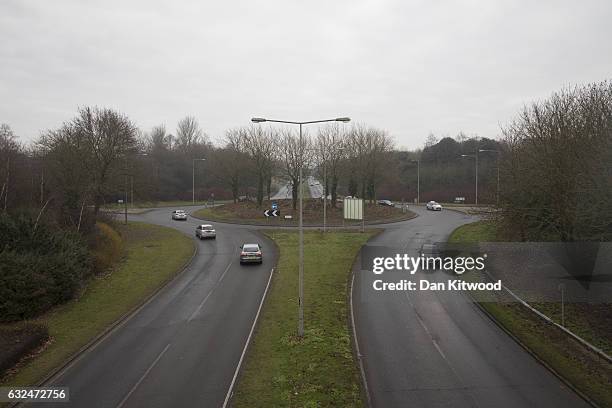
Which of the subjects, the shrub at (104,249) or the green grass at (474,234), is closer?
the shrub at (104,249)

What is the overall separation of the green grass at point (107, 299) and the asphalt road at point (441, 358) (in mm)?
11379

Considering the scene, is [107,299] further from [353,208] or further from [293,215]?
[293,215]

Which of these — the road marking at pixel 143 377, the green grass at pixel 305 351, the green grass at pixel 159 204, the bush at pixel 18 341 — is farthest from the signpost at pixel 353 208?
the green grass at pixel 159 204

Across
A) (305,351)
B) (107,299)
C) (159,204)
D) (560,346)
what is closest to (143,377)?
(305,351)

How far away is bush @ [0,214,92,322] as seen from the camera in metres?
20.5

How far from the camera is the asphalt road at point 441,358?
13.1 meters

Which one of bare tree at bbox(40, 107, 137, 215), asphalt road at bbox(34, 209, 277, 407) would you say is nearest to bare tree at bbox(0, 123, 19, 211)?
bare tree at bbox(40, 107, 137, 215)

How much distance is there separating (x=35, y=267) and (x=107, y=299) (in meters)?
3.92

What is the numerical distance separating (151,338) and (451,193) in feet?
267

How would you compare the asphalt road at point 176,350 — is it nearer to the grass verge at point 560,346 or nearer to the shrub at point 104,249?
the shrub at point 104,249

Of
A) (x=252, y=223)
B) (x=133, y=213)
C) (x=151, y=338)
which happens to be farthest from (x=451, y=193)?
(x=151, y=338)

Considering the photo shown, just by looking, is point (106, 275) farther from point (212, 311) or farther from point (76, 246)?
point (212, 311)

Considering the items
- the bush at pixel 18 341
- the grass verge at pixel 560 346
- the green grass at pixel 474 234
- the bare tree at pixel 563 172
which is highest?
the bare tree at pixel 563 172

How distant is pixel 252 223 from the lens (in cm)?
5369
